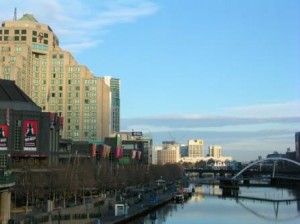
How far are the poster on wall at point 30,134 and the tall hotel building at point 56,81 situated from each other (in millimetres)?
69593

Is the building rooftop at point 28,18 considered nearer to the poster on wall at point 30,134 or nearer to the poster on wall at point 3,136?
the poster on wall at point 30,134

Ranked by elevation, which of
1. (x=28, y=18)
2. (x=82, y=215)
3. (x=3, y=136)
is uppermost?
(x=28, y=18)

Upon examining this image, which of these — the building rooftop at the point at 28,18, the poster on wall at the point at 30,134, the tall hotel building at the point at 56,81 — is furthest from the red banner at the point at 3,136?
the building rooftop at the point at 28,18

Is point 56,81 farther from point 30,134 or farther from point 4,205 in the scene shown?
point 4,205

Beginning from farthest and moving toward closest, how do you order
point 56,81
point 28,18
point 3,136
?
point 56,81, point 28,18, point 3,136

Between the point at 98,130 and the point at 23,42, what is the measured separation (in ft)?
140

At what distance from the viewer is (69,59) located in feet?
628

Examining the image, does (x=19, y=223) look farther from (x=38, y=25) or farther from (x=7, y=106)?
(x=38, y=25)

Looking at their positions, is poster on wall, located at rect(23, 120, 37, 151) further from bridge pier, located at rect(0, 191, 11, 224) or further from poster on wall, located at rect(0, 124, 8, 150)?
bridge pier, located at rect(0, 191, 11, 224)

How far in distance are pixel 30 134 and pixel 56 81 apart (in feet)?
274

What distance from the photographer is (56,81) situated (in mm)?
188875

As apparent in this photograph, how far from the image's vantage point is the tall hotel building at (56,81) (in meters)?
181

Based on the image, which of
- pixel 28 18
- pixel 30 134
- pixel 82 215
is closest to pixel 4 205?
pixel 82 215

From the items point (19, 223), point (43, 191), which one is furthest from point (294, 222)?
point (19, 223)
